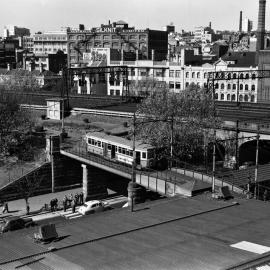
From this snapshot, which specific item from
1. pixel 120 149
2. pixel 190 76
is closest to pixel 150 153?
pixel 120 149

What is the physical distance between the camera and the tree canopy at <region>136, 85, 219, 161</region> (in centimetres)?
5191

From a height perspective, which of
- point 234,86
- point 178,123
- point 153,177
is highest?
point 234,86

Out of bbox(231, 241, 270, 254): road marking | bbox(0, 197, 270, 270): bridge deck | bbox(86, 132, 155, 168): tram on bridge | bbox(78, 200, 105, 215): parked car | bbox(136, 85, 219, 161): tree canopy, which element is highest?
bbox(136, 85, 219, 161): tree canopy

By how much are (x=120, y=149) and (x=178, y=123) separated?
6.76 metres

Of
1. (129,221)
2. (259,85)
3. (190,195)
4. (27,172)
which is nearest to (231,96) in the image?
(259,85)

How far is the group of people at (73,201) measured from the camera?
157 ft

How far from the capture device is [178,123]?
176 ft

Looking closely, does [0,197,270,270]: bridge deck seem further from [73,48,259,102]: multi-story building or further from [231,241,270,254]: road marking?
[73,48,259,102]: multi-story building

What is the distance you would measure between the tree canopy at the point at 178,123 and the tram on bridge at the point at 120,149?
1.42 metres

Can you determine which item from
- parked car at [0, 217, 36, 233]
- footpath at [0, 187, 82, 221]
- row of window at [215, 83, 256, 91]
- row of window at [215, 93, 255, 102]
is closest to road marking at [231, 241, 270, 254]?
parked car at [0, 217, 36, 233]

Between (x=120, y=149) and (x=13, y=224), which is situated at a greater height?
(x=120, y=149)

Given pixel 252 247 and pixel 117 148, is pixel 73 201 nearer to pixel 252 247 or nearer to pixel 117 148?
pixel 117 148

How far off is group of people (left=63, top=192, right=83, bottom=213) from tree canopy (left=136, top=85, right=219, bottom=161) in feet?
28.3

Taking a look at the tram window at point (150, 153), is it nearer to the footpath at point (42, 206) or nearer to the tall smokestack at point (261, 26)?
the footpath at point (42, 206)
